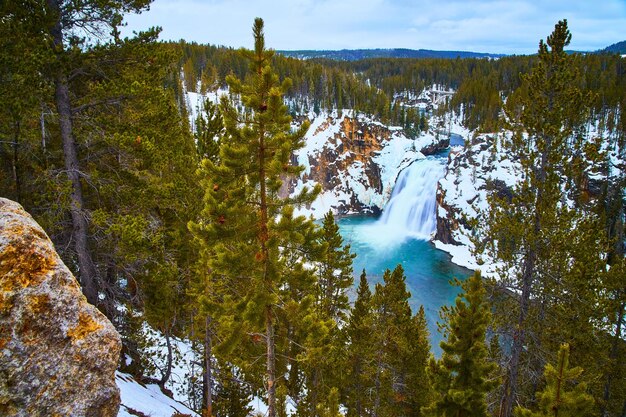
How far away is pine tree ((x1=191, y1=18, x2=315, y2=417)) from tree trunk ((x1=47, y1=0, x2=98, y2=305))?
3.37 m

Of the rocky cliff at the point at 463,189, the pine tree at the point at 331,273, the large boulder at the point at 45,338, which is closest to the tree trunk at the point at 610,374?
the pine tree at the point at 331,273

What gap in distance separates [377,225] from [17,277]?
6562 cm

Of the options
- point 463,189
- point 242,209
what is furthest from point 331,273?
point 463,189

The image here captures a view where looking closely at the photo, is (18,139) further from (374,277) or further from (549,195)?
(374,277)

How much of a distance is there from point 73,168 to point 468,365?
32.4 feet

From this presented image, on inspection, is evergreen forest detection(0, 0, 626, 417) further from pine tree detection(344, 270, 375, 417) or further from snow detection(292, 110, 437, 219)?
snow detection(292, 110, 437, 219)

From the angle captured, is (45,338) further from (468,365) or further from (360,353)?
(360,353)

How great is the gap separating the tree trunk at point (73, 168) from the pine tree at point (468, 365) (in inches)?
334

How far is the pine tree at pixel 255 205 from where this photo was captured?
7.20 meters

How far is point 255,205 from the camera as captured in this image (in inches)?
326

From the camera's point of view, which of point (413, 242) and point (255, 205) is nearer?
point (255, 205)

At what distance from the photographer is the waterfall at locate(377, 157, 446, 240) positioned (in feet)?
205

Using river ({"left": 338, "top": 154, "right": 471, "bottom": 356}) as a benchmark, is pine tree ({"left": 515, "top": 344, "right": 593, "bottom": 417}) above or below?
above

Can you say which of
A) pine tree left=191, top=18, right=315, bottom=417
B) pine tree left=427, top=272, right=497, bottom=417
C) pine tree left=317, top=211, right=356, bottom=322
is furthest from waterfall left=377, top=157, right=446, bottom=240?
pine tree left=191, top=18, right=315, bottom=417
